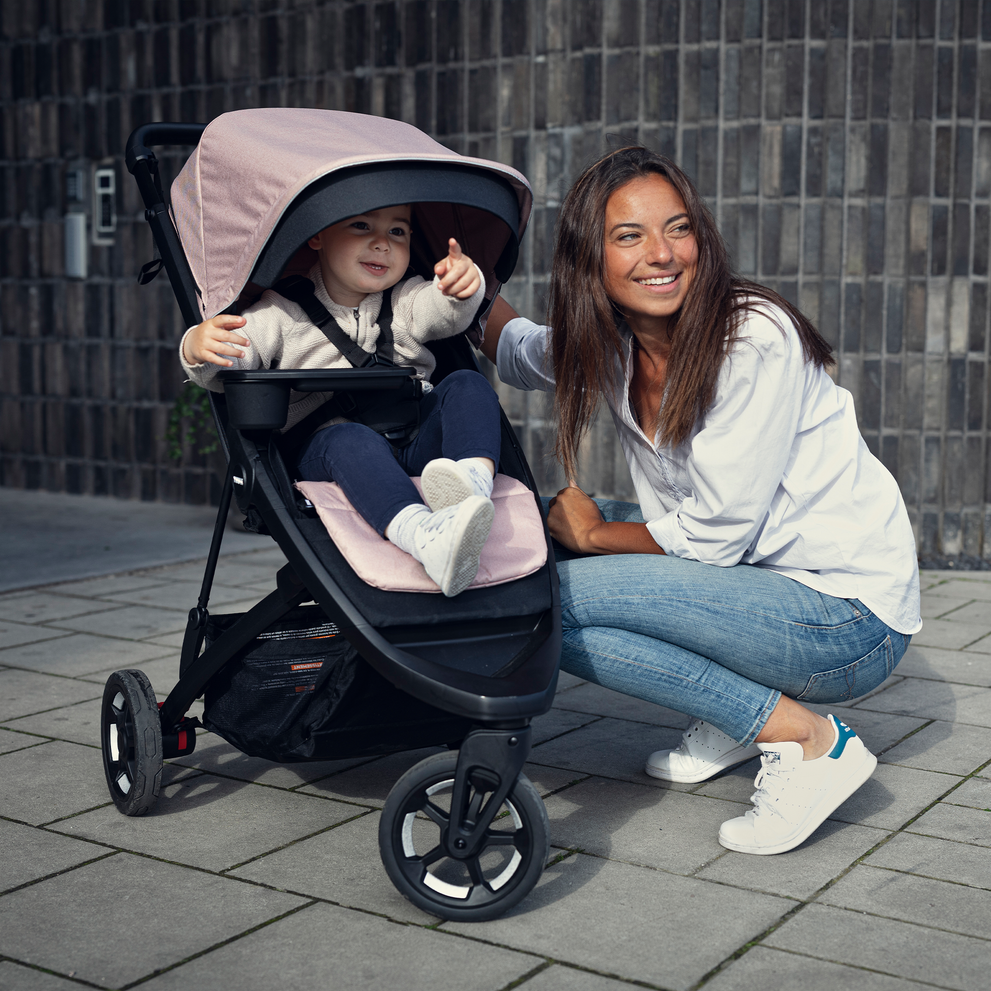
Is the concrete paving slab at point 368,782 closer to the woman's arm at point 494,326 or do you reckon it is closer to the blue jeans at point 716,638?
the blue jeans at point 716,638

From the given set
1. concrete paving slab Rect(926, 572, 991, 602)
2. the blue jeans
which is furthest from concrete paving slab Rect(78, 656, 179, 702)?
concrete paving slab Rect(926, 572, 991, 602)

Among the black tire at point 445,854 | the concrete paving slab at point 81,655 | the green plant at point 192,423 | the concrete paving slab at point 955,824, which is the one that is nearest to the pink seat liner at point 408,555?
the black tire at point 445,854

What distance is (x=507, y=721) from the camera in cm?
232

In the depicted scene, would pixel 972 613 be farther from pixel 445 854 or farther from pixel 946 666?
pixel 445 854

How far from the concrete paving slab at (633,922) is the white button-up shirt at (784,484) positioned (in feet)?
2.36

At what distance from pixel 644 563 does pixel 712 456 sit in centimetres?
29

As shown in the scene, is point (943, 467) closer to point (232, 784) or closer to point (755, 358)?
point (755, 358)

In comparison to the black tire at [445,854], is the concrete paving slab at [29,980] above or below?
below

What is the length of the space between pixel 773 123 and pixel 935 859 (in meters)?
3.76

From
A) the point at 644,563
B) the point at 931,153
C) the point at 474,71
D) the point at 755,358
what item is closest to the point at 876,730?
the point at 644,563

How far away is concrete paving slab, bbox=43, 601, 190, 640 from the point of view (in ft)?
15.0

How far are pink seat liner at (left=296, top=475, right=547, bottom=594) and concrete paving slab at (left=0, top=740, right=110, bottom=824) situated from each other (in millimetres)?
1009

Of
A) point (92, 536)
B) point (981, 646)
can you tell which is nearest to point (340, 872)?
point (981, 646)

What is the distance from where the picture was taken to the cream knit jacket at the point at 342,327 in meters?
2.81
